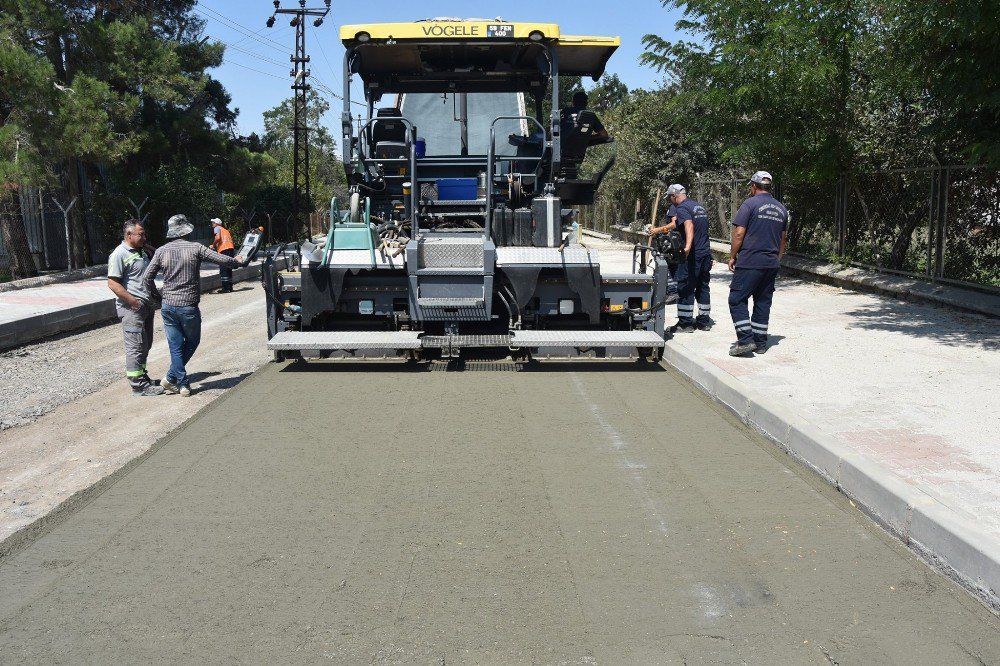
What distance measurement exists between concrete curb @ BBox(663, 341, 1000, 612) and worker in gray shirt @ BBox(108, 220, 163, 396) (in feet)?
17.6

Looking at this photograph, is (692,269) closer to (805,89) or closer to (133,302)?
(805,89)

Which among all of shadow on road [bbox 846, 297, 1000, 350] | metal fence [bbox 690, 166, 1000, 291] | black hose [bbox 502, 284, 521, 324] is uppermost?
metal fence [bbox 690, 166, 1000, 291]

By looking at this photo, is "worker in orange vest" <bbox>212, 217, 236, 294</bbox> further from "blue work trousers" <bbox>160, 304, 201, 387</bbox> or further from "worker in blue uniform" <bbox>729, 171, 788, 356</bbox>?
"worker in blue uniform" <bbox>729, 171, 788, 356</bbox>

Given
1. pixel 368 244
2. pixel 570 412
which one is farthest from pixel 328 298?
pixel 570 412

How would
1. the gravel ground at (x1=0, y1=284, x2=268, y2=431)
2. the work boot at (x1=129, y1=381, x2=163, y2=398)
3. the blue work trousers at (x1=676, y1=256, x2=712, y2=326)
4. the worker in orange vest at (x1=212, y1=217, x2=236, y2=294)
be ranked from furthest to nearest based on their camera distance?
the worker in orange vest at (x1=212, y1=217, x2=236, y2=294) → the blue work trousers at (x1=676, y1=256, x2=712, y2=326) → the work boot at (x1=129, y1=381, x2=163, y2=398) → the gravel ground at (x1=0, y1=284, x2=268, y2=431)

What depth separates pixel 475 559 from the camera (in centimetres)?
427

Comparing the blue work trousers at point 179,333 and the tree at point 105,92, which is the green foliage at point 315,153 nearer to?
the tree at point 105,92

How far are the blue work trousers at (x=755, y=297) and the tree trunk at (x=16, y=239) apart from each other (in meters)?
16.4

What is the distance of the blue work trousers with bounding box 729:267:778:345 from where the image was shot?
29.5 feet

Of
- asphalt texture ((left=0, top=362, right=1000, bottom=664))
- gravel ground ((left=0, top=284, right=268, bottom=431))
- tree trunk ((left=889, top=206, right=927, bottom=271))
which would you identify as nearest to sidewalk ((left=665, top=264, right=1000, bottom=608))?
asphalt texture ((left=0, top=362, right=1000, bottom=664))

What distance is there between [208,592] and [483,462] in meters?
2.26

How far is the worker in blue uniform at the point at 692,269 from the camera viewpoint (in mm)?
10899

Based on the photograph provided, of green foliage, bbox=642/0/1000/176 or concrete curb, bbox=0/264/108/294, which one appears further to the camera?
concrete curb, bbox=0/264/108/294

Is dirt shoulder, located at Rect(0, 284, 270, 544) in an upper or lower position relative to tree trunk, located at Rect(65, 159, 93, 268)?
lower
